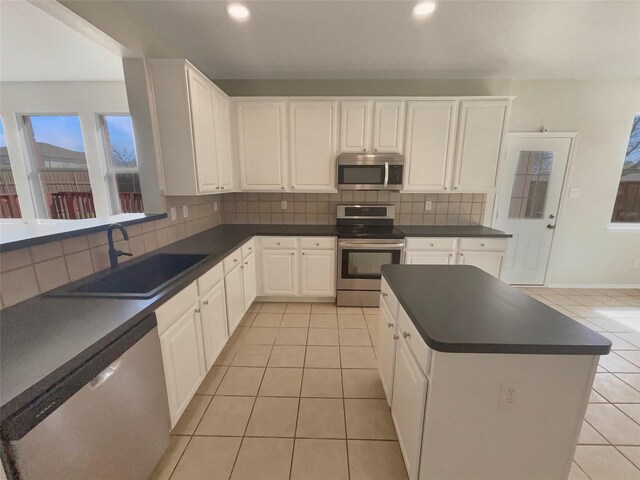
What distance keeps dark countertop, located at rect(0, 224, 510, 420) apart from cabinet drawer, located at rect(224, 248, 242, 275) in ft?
2.03

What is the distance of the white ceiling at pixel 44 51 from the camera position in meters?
1.90

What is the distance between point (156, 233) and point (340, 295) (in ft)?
6.57

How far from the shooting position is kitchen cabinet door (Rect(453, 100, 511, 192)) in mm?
2867

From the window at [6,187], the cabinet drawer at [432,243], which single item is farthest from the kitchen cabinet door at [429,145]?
the window at [6,187]

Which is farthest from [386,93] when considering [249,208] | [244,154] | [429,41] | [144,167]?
[144,167]

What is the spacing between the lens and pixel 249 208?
3.46m

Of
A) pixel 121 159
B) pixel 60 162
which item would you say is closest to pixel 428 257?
pixel 121 159

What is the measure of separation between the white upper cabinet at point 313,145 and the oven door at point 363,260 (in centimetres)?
76

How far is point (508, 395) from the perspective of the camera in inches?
38.7

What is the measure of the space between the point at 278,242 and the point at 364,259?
103cm

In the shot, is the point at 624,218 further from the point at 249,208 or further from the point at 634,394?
the point at 249,208

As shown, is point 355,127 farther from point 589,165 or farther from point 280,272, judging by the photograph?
point 589,165

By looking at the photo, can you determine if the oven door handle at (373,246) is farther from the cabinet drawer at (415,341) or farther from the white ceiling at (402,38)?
the white ceiling at (402,38)

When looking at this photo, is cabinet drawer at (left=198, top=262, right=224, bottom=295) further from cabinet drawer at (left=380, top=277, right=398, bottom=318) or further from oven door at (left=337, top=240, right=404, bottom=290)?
oven door at (left=337, top=240, right=404, bottom=290)
